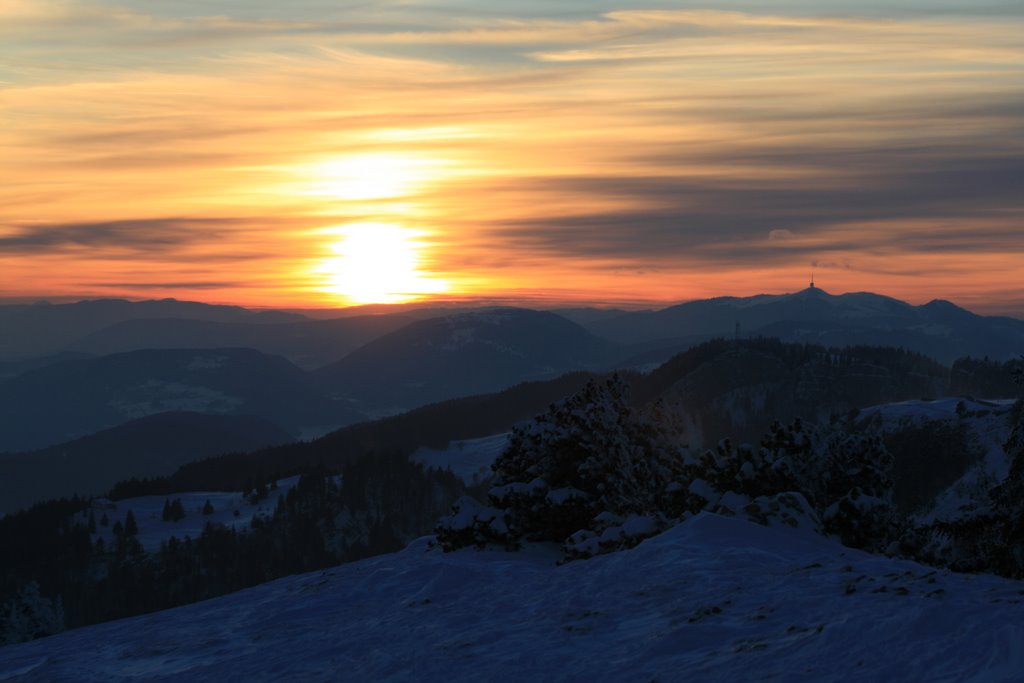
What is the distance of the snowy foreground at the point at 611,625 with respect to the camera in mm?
12766

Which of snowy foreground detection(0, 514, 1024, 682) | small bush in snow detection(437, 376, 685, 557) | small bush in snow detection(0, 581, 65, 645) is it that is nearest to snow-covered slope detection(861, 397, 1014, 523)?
small bush in snow detection(0, 581, 65, 645)

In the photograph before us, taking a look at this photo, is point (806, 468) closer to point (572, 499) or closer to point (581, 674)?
point (572, 499)

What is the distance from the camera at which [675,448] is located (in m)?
32.9

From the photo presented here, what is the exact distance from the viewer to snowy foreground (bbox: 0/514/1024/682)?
1277 cm

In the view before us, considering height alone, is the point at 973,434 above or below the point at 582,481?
below

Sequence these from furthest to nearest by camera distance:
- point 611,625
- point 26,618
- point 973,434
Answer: point 973,434 → point 26,618 → point 611,625

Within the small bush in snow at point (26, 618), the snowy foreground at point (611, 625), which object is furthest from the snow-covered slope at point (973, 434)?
the snowy foreground at point (611, 625)

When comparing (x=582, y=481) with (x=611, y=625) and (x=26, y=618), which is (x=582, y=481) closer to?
(x=611, y=625)

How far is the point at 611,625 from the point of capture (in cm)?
1617

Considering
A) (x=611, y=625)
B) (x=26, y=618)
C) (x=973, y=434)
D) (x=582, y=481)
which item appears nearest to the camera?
(x=611, y=625)

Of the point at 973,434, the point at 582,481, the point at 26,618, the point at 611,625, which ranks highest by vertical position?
the point at 582,481

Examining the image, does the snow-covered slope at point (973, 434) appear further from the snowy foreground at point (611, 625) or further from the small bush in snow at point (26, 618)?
the snowy foreground at point (611, 625)

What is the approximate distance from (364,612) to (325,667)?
12.2 feet

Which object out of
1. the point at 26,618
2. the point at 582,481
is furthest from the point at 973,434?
the point at 582,481
